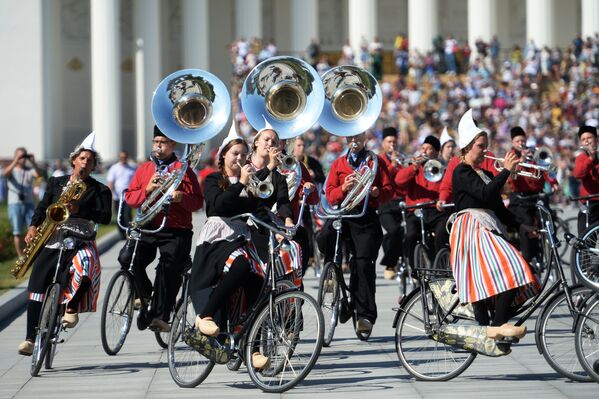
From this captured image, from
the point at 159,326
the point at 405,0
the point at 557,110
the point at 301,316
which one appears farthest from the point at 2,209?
the point at 405,0

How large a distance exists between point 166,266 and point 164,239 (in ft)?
0.82

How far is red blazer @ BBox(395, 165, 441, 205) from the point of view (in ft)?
47.8

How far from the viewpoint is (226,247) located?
366 inches

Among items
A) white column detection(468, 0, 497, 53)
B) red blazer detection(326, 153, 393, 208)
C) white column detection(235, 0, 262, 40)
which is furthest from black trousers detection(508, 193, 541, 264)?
white column detection(235, 0, 262, 40)

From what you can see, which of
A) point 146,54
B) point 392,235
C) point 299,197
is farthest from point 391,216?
point 146,54

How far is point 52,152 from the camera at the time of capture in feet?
204

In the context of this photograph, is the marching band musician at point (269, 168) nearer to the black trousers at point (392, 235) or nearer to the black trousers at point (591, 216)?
the black trousers at point (591, 216)

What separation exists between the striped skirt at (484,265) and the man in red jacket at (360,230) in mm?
2424

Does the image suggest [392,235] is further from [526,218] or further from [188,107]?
[188,107]

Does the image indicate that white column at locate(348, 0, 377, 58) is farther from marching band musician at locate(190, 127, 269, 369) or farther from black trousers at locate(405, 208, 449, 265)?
marching band musician at locate(190, 127, 269, 369)

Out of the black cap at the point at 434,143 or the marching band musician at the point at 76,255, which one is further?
the black cap at the point at 434,143

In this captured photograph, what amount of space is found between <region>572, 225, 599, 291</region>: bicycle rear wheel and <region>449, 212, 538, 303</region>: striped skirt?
1.98 m

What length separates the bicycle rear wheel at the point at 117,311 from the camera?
36.7ft

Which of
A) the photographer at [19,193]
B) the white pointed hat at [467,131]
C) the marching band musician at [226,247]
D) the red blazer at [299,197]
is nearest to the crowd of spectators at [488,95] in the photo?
the photographer at [19,193]
